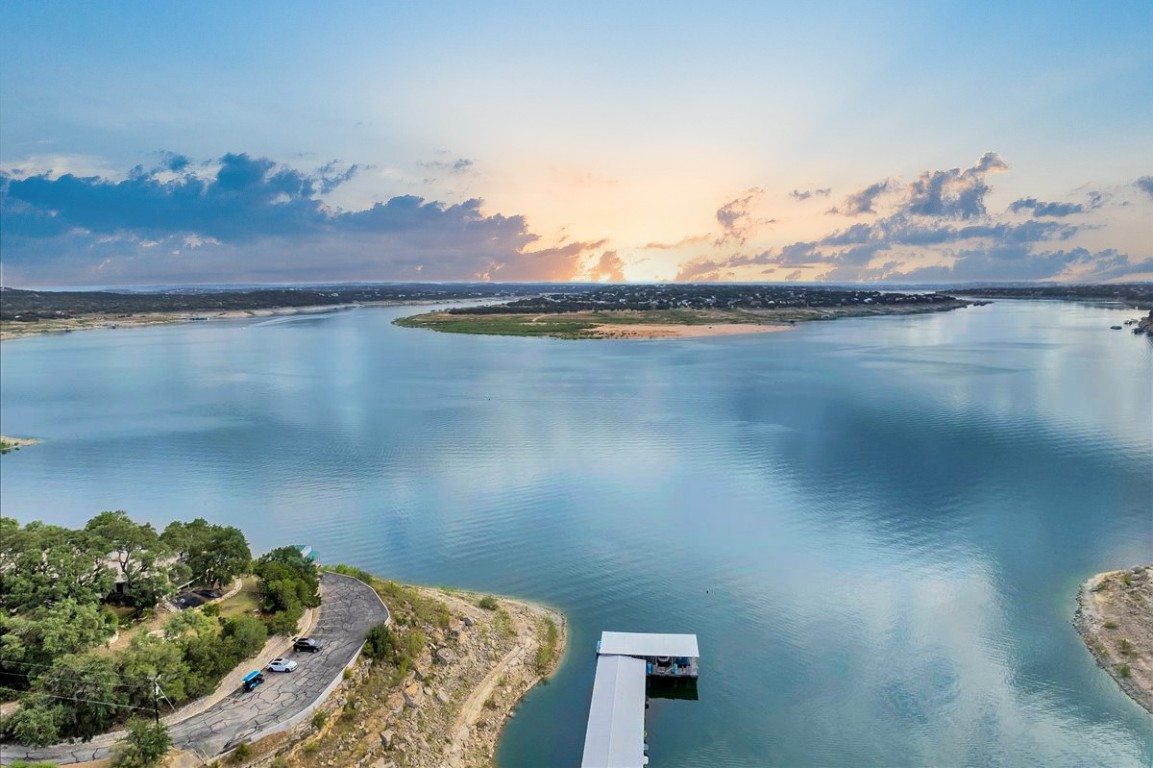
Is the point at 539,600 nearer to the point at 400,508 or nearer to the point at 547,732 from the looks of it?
the point at 547,732

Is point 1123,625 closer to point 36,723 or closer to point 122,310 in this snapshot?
point 36,723

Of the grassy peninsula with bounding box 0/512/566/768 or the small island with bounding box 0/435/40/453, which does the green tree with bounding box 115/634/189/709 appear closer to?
the grassy peninsula with bounding box 0/512/566/768

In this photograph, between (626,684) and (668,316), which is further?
(668,316)

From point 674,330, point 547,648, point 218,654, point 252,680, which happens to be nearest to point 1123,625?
point 547,648

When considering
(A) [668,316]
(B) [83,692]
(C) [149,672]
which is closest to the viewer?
(B) [83,692]

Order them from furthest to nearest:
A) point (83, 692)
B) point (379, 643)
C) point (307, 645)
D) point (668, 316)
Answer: point (668, 316)
point (379, 643)
point (307, 645)
point (83, 692)

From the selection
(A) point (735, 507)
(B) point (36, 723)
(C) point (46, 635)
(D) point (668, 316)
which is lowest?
(A) point (735, 507)

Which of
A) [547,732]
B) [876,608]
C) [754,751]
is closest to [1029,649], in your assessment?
[876,608]
